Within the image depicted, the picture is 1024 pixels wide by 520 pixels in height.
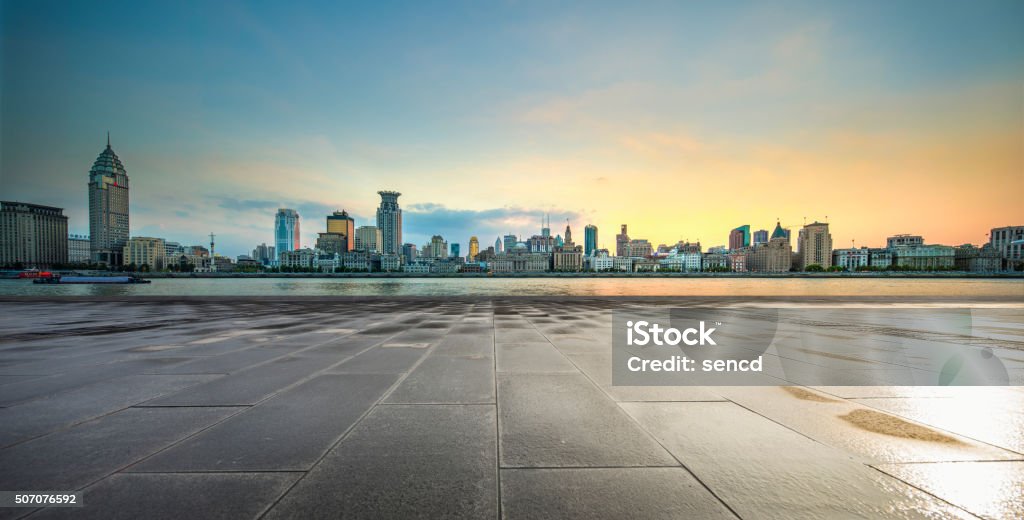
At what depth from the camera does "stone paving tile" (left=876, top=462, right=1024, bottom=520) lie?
275 centimetres

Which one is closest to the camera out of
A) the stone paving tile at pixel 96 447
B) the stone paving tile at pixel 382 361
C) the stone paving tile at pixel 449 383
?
the stone paving tile at pixel 96 447

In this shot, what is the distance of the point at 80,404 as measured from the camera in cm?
496

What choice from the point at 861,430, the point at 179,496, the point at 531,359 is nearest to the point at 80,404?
the point at 179,496

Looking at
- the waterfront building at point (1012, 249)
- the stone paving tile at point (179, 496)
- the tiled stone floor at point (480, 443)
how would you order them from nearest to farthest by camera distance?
1. the stone paving tile at point (179, 496)
2. the tiled stone floor at point (480, 443)
3. the waterfront building at point (1012, 249)

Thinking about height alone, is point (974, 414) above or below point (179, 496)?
below

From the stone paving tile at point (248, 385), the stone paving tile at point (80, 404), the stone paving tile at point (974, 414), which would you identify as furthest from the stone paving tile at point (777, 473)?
the stone paving tile at point (80, 404)

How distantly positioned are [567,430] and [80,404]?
6.46m

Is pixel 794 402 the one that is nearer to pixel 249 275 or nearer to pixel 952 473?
pixel 952 473

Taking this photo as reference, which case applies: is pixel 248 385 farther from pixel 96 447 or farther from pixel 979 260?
pixel 979 260

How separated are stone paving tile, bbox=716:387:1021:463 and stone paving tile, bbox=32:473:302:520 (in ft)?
17.3

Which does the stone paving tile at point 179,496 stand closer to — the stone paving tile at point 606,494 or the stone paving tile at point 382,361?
the stone paving tile at point 606,494

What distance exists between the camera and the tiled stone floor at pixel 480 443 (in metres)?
2.82

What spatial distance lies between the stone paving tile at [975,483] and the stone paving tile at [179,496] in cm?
522

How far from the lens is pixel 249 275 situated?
194 meters
